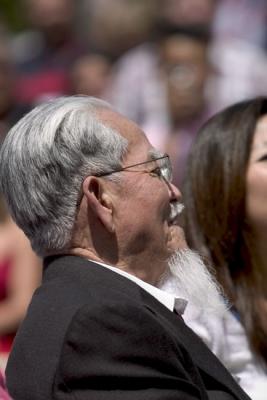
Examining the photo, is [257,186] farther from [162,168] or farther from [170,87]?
[170,87]

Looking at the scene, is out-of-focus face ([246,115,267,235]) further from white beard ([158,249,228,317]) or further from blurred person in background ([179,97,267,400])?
white beard ([158,249,228,317])

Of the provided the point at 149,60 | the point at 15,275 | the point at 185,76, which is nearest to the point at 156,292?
the point at 15,275

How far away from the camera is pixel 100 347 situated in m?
2.45

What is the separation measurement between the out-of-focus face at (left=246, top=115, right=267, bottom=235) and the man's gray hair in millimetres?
828

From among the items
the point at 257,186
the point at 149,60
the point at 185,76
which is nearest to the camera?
the point at 257,186

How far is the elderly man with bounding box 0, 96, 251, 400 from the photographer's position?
246cm

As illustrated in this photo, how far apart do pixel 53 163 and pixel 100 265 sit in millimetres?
312

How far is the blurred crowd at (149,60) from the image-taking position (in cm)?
638

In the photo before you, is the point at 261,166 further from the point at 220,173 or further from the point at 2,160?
the point at 2,160

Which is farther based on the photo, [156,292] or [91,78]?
[91,78]

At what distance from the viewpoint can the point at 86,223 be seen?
2.80 meters

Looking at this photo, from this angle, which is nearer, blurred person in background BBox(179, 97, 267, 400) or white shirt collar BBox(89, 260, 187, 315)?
white shirt collar BBox(89, 260, 187, 315)

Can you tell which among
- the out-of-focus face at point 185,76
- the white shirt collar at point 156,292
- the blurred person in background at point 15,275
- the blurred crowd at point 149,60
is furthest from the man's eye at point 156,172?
the out-of-focus face at point 185,76

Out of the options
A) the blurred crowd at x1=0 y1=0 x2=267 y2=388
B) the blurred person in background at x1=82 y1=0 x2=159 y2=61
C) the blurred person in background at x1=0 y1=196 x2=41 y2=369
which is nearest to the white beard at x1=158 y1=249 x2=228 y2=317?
the blurred person in background at x1=0 y1=196 x2=41 y2=369
